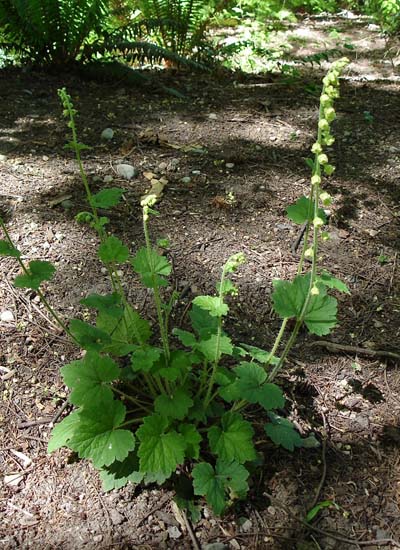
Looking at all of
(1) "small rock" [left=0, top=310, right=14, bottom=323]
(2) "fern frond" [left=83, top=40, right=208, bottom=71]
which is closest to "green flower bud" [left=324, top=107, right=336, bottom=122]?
(1) "small rock" [left=0, top=310, right=14, bottom=323]

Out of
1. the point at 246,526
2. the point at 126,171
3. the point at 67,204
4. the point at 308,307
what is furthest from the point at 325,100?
the point at 126,171

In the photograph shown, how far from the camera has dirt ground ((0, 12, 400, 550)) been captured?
1.88m

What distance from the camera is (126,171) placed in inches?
136

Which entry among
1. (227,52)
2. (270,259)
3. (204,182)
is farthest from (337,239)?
(227,52)

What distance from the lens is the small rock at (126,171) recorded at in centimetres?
345

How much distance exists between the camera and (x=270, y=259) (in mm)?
2932

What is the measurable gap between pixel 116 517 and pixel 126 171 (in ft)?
7.39

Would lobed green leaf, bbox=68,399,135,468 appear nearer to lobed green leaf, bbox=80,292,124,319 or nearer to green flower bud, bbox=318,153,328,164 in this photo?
lobed green leaf, bbox=80,292,124,319

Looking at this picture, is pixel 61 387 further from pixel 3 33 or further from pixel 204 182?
pixel 3 33

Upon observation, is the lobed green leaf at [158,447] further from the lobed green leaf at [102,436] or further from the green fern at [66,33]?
the green fern at [66,33]

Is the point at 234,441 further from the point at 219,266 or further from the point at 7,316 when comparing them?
the point at 7,316

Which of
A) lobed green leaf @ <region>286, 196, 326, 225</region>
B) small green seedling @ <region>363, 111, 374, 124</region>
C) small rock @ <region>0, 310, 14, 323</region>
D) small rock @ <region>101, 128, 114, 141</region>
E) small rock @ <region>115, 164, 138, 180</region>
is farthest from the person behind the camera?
small green seedling @ <region>363, 111, 374, 124</region>

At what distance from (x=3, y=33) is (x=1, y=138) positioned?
5.52 feet

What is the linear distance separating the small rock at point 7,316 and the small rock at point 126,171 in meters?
1.32
